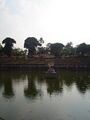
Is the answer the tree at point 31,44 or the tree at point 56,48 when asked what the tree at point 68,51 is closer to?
the tree at point 56,48

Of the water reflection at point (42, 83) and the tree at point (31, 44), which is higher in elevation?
the tree at point (31, 44)

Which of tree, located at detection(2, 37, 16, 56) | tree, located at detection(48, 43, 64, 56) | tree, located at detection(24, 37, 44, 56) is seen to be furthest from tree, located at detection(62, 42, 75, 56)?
tree, located at detection(2, 37, 16, 56)

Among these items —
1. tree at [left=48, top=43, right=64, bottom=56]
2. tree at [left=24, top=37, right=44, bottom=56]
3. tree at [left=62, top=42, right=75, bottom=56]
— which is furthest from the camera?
tree at [left=62, top=42, right=75, bottom=56]

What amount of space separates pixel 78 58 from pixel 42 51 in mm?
22715

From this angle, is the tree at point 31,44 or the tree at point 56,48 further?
the tree at point 56,48

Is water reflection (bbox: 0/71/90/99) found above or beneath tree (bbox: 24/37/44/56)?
beneath

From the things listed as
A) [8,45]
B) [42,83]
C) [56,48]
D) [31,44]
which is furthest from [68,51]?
[42,83]

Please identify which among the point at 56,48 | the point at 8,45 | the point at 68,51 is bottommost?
the point at 68,51

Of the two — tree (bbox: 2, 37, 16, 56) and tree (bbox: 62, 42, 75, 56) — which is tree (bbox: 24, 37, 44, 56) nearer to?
tree (bbox: 2, 37, 16, 56)

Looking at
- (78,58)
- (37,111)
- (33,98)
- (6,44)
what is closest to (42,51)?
(6,44)

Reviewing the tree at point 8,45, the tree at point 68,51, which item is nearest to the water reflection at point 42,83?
the tree at point 8,45

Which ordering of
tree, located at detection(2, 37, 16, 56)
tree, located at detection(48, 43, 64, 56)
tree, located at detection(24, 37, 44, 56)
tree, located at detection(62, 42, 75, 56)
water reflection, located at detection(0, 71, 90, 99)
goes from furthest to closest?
tree, located at detection(62, 42, 75, 56) < tree, located at detection(48, 43, 64, 56) < tree, located at detection(24, 37, 44, 56) < tree, located at detection(2, 37, 16, 56) < water reflection, located at detection(0, 71, 90, 99)

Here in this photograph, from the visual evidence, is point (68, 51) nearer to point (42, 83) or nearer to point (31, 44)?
point (31, 44)

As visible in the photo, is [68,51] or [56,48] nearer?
[56,48]
